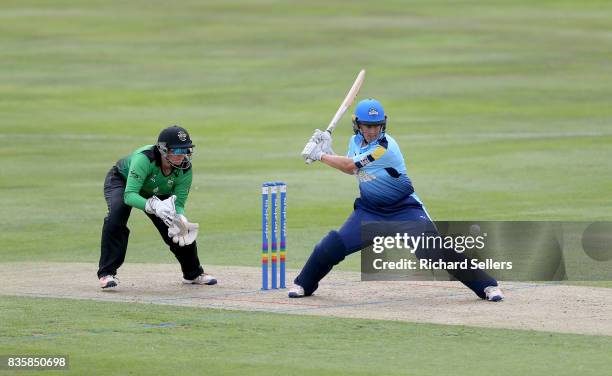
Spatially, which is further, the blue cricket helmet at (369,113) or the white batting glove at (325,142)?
the white batting glove at (325,142)

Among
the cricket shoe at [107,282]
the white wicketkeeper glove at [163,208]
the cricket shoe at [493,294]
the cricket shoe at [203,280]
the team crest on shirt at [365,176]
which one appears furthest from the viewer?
the cricket shoe at [203,280]

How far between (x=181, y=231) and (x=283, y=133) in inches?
737

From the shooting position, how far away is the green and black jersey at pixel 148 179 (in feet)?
41.4

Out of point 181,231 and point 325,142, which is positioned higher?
point 325,142

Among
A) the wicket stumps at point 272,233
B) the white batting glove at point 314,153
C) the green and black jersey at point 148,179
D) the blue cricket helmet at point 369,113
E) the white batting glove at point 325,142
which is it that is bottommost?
the wicket stumps at point 272,233

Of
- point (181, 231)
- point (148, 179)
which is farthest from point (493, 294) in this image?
point (148, 179)

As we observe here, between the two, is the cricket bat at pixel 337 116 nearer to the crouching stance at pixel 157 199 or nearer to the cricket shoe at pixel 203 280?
the crouching stance at pixel 157 199

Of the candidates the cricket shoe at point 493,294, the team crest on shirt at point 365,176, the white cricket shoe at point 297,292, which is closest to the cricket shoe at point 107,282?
the white cricket shoe at point 297,292

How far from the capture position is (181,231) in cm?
1252

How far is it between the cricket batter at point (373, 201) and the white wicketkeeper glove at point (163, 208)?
51.6 inches

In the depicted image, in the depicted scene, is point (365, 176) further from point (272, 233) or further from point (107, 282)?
point (107, 282)

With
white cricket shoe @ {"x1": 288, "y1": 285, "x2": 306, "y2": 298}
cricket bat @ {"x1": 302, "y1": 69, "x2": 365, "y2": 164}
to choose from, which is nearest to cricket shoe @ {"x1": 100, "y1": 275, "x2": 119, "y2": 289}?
white cricket shoe @ {"x1": 288, "y1": 285, "x2": 306, "y2": 298}

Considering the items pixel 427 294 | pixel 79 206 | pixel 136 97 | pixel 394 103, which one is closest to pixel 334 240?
pixel 427 294

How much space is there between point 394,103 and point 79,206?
1683 cm
